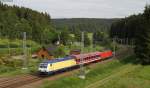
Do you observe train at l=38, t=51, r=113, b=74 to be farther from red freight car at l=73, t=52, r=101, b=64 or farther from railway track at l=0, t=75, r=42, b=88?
railway track at l=0, t=75, r=42, b=88

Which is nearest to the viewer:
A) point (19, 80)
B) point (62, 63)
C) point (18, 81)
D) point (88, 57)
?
point (18, 81)

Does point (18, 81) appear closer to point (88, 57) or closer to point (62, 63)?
point (62, 63)

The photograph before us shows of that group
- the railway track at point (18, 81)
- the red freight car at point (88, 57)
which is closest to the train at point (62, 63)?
the red freight car at point (88, 57)

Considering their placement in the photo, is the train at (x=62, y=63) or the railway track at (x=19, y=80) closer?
the railway track at (x=19, y=80)

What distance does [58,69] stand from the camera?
60.6 metres

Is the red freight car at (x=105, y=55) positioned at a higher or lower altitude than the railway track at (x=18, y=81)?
higher

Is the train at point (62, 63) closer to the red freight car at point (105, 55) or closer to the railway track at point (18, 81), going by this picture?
the railway track at point (18, 81)

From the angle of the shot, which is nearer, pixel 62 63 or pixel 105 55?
pixel 62 63

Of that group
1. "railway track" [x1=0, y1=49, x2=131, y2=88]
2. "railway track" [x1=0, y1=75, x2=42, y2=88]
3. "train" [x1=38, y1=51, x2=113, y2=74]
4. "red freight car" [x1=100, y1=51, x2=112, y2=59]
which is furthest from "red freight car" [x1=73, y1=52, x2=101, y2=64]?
"railway track" [x1=0, y1=75, x2=42, y2=88]

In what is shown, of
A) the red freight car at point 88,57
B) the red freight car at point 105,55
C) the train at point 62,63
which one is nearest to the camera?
the train at point 62,63

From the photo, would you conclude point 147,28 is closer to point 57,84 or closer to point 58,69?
point 58,69

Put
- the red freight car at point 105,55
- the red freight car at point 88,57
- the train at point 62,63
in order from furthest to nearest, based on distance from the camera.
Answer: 1. the red freight car at point 105,55
2. the red freight car at point 88,57
3. the train at point 62,63

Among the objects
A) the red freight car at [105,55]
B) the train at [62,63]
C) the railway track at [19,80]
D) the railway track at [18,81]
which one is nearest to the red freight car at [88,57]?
the train at [62,63]

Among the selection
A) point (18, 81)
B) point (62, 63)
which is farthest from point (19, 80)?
point (62, 63)
